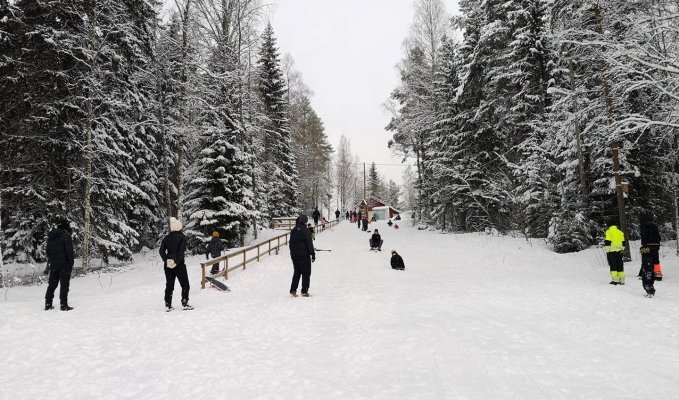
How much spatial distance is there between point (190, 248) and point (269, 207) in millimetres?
16577

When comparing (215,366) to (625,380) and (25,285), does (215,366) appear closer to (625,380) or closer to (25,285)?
(625,380)

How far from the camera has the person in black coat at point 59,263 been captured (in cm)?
792

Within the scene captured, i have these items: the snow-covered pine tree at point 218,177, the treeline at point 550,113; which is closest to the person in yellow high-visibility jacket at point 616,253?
the treeline at point 550,113

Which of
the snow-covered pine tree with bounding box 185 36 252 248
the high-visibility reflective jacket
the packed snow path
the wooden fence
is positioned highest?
the snow-covered pine tree with bounding box 185 36 252 248

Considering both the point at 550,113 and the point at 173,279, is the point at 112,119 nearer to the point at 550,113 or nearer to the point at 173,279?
the point at 173,279

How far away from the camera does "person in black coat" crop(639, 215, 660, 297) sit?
8484 millimetres

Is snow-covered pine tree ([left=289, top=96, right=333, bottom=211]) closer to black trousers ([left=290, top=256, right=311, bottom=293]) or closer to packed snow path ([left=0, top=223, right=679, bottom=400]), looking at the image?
black trousers ([left=290, top=256, right=311, bottom=293])

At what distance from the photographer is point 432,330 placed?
6320 mm

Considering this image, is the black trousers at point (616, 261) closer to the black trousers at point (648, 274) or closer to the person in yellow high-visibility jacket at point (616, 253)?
the person in yellow high-visibility jacket at point (616, 253)

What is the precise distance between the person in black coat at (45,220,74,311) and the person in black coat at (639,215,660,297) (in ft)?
42.4

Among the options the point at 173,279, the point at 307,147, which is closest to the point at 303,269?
the point at 173,279

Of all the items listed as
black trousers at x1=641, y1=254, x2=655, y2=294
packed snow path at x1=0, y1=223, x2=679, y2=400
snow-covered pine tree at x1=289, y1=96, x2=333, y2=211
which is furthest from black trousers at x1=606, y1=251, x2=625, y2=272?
snow-covered pine tree at x1=289, y1=96, x2=333, y2=211

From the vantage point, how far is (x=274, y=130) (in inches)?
1344

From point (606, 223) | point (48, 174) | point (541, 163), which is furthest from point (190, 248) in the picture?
point (606, 223)
